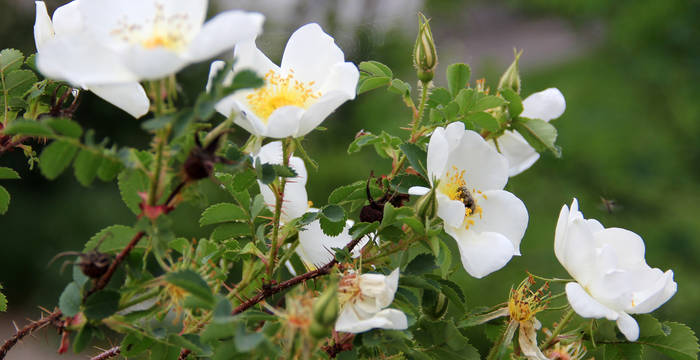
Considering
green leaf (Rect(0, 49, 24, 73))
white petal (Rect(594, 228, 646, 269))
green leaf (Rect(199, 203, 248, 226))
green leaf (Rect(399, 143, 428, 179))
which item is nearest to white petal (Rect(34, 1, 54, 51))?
green leaf (Rect(0, 49, 24, 73))

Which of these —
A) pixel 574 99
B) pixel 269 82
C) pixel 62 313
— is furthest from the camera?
pixel 574 99

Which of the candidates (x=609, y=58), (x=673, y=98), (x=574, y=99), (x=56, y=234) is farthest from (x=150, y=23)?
(x=609, y=58)

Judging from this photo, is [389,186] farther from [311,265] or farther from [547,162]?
[547,162]

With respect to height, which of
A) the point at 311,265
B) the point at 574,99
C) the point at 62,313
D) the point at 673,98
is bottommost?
the point at 574,99

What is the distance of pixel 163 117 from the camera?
1.56 feet

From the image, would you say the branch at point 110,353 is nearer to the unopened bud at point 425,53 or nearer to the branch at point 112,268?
the branch at point 112,268

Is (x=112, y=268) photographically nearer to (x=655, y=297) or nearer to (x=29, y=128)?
(x=29, y=128)

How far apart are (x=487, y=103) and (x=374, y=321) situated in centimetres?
27

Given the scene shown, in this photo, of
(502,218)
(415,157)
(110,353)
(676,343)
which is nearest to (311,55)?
(415,157)

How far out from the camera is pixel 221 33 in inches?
18.7

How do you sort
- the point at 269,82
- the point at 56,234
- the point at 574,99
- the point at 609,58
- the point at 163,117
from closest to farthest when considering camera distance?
1. the point at 163,117
2. the point at 269,82
3. the point at 56,234
4. the point at 574,99
5. the point at 609,58

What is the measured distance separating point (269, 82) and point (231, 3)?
366 centimetres

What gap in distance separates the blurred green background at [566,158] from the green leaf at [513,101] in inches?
76.9

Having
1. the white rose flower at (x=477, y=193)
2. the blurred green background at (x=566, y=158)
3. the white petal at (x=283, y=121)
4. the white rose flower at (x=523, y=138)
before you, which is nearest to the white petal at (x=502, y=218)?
the white rose flower at (x=477, y=193)
